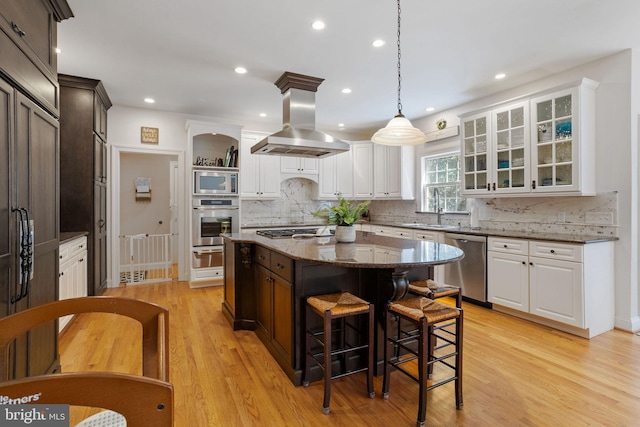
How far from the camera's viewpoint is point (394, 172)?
587cm

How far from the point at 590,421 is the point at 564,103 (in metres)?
2.93

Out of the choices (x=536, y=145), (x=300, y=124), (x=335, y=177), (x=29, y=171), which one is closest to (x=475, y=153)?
(x=536, y=145)

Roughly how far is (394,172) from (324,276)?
3.87 m

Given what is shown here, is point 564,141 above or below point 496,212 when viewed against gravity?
above

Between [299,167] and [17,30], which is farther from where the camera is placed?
[299,167]

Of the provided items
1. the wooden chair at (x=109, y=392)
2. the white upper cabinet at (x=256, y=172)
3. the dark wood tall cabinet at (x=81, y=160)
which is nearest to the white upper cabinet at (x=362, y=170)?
the white upper cabinet at (x=256, y=172)

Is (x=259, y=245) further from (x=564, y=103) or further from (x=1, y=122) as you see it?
(x=564, y=103)

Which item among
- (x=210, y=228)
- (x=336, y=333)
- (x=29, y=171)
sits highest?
(x=29, y=171)

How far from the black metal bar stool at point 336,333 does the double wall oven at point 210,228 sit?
3.09 m

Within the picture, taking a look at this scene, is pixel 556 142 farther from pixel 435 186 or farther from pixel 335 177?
pixel 335 177

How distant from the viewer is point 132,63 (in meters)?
3.55

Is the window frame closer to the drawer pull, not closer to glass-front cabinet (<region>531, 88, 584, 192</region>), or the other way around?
glass-front cabinet (<region>531, 88, 584, 192</region>)

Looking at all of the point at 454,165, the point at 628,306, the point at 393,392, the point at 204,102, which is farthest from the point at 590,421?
the point at 204,102

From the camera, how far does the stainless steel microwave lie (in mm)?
4961
